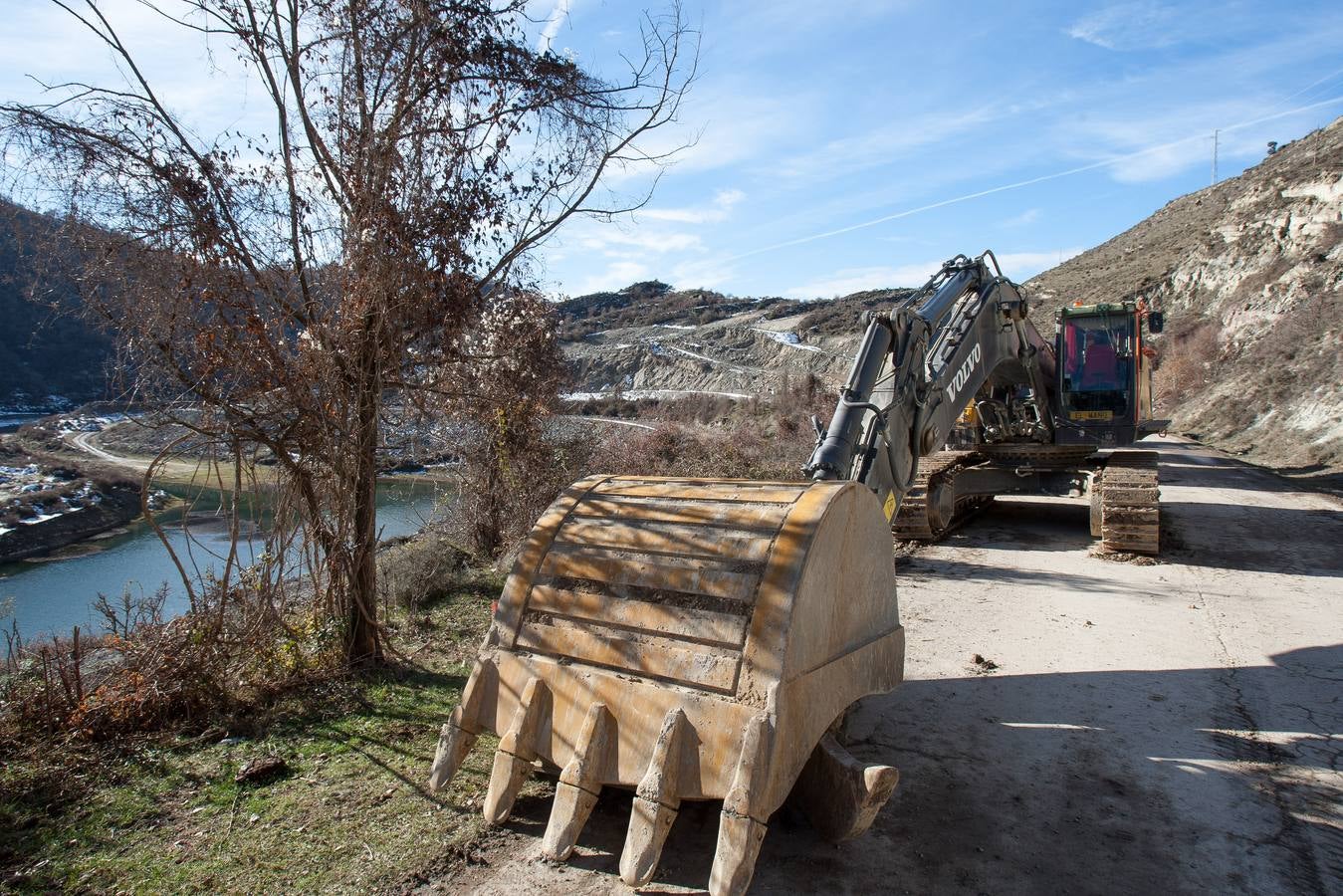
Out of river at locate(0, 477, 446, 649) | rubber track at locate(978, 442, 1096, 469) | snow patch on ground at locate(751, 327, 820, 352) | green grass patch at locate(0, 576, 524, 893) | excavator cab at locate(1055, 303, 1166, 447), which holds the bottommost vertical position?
river at locate(0, 477, 446, 649)

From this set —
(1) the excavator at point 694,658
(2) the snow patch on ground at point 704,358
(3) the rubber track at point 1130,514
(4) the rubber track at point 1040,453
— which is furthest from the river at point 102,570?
(2) the snow patch on ground at point 704,358

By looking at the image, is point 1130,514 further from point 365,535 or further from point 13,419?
point 13,419

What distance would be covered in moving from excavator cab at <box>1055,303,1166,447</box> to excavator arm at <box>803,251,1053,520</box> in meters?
3.66

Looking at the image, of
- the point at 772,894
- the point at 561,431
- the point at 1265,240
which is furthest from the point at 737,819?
the point at 1265,240

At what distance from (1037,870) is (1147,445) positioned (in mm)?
25431

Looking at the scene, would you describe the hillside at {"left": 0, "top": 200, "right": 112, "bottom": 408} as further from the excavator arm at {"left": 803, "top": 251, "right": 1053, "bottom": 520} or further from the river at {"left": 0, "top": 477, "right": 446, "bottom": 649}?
the excavator arm at {"left": 803, "top": 251, "right": 1053, "bottom": 520}

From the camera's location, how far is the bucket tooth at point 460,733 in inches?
159

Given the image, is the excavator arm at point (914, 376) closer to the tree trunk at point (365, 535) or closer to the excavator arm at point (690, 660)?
the excavator arm at point (690, 660)

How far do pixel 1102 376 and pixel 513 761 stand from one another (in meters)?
11.5

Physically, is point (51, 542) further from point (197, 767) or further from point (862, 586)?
point (862, 586)

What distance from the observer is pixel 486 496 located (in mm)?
11945

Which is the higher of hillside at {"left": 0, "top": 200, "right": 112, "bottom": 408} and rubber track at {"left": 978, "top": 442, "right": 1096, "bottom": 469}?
hillside at {"left": 0, "top": 200, "right": 112, "bottom": 408}

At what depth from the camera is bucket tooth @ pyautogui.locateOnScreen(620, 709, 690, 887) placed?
128 inches

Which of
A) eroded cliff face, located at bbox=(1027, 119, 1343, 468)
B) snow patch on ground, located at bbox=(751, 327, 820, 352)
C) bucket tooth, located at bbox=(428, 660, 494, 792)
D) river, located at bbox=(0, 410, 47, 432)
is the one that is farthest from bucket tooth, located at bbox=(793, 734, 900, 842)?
snow patch on ground, located at bbox=(751, 327, 820, 352)
